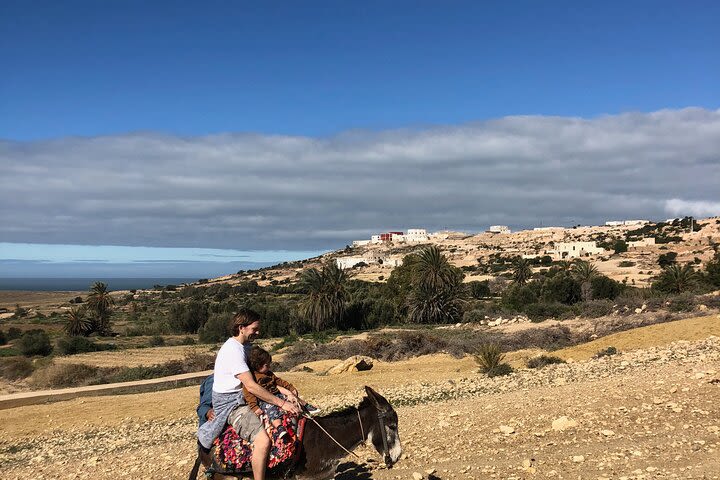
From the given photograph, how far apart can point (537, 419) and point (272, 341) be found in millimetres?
38318

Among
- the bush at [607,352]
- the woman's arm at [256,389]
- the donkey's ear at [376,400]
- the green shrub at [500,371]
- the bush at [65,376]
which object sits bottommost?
the bush at [65,376]

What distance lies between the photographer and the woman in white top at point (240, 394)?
600 cm

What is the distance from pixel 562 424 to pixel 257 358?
6.30m

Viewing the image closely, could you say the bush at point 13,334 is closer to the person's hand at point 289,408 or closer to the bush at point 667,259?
the person's hand at point 289,408

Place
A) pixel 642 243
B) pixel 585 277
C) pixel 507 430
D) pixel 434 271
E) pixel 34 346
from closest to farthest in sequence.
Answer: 1. pixel 507 430
2. pixel 34 346
3. pixel 434 271
4. pixel 585 277
5. pixel 642 243

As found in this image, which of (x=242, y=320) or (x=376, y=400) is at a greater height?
(x=242, y=320)

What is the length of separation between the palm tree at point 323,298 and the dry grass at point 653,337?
1170 inches

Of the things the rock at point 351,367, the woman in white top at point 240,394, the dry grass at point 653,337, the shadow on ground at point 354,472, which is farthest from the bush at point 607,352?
the woman in white top at point 240,394

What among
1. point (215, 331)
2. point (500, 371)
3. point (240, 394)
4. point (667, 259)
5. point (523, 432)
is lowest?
point (215, 331)

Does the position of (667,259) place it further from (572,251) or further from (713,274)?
(713,274)

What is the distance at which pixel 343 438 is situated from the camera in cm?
649

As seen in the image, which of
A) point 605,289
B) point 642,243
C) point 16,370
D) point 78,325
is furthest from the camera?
point 642,243

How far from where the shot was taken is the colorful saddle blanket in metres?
6.21

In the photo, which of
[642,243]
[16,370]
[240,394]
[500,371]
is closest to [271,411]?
[240,394]
